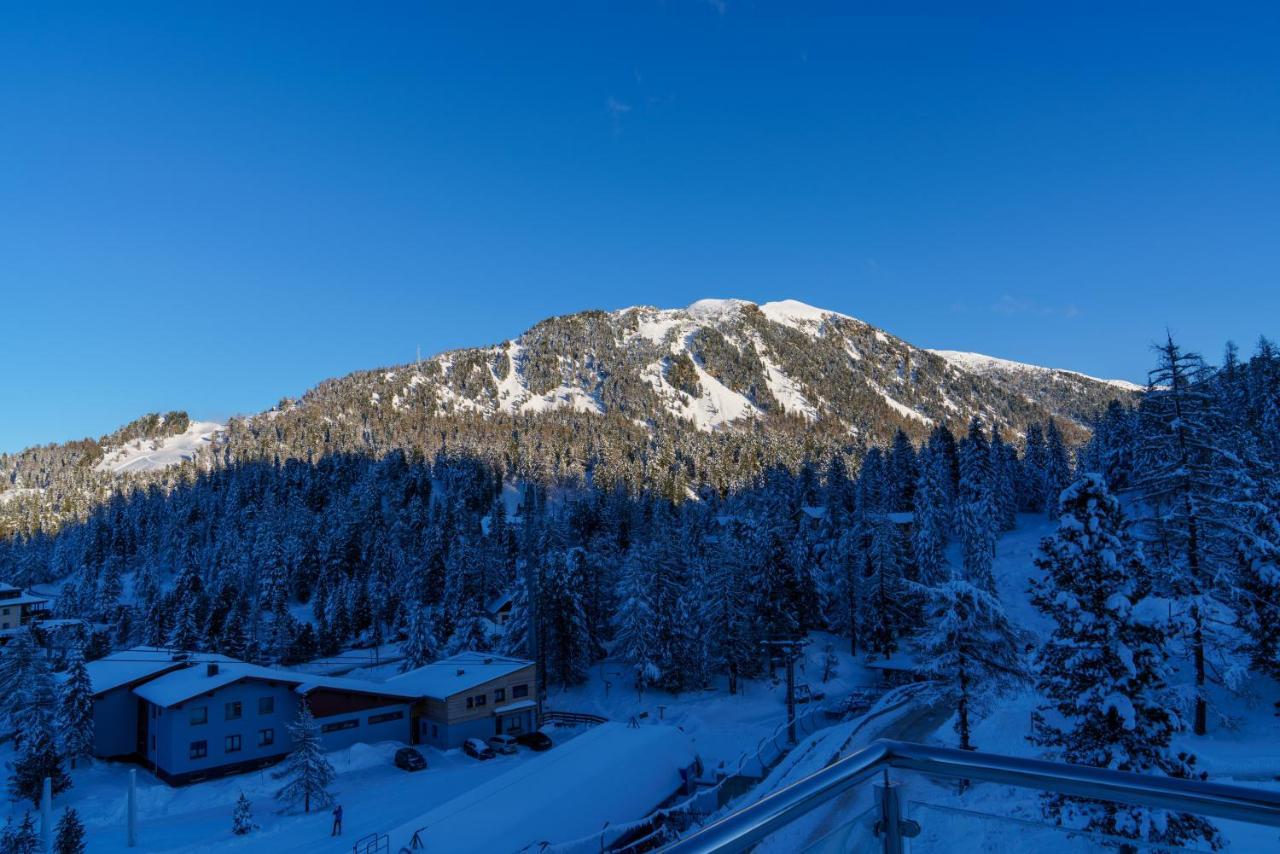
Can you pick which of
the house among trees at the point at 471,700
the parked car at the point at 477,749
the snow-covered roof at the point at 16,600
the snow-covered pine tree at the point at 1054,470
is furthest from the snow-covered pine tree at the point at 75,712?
the snow-covered pine tree at the point at 1054,470

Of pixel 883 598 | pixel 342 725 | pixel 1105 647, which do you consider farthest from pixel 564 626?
pixel 1105 647

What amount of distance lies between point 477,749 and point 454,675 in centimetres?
612

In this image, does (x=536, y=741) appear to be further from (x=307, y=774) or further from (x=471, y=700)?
(x=307, y=774)

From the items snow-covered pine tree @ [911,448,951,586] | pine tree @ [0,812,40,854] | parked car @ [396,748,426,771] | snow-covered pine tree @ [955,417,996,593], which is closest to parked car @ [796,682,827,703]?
snow-covered pine tree @ [911,448,951,586]

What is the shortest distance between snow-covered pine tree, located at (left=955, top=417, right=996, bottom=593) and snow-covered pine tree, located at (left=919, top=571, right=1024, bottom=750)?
25.9 m

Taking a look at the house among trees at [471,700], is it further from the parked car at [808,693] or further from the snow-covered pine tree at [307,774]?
the parked car at [808,693]

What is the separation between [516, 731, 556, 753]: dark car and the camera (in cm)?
4412

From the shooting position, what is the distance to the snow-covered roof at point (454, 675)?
45188 mm

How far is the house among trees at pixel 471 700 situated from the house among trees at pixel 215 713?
72.9 inches

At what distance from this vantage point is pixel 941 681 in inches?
1161

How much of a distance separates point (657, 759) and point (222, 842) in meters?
18.2

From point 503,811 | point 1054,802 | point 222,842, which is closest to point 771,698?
point 503,811

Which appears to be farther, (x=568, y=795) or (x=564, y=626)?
(x=564, y=626)

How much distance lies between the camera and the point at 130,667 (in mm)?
43781
